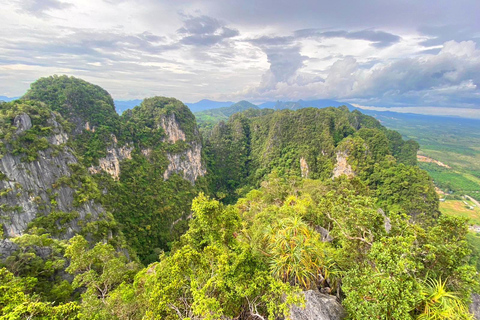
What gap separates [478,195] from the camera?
76688 mm

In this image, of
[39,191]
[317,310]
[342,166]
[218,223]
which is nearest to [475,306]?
[317,310]

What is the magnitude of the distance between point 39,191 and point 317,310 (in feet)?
111

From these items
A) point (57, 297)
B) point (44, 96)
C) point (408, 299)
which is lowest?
point (57, 297)

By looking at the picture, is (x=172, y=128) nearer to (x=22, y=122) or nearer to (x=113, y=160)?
(x=113, y=160)

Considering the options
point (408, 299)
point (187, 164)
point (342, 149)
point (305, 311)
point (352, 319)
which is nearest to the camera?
point (408, 299)

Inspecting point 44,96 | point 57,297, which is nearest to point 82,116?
point 44,96

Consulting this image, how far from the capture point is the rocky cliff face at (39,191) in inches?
918

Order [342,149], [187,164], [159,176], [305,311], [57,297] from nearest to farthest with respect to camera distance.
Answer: [305,311], [57,297], [342,149], [159,176], [187,164]

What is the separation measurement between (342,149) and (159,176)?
44793 millimetres

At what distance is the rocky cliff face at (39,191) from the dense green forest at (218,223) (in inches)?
14.1

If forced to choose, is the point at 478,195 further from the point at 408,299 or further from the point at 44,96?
the point at 44,96

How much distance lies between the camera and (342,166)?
4847 centimetres

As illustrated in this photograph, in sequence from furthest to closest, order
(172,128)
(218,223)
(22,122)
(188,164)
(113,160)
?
(188,164) < (172,128) < (113,160) < (22,122) < (218,223)

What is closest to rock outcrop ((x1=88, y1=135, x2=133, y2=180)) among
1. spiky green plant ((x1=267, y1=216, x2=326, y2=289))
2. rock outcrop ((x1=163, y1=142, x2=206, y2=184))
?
rock outcrop ((x1=163, y1=142, x2=206, y2=184))
